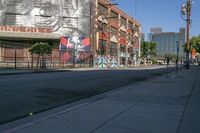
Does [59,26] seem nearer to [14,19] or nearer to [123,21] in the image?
[14,19]

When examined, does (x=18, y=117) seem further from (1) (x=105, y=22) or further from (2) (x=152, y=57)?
(2) (x=152, y=57)

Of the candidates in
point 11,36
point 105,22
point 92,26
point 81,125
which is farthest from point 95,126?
point 105,22

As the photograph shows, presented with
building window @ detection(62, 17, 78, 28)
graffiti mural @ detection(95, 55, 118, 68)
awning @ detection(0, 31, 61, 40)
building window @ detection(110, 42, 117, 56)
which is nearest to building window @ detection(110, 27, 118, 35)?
building window @ detection(110, 42, 117, 56)

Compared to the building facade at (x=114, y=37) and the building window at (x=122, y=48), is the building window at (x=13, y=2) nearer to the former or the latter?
the building facade at (x=114, y=37)

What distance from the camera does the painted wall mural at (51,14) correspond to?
215 feet

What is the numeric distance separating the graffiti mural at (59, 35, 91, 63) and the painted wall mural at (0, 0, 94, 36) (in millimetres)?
1028

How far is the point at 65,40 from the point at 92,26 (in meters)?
6.06

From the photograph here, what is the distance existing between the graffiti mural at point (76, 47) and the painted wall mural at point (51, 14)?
103 cm

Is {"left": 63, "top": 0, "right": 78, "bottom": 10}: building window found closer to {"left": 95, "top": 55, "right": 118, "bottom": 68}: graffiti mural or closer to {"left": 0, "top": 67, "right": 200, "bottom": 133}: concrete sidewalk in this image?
{"left": 95, "top": 55, "right": 118, "bottom": 68}: graffiti mural

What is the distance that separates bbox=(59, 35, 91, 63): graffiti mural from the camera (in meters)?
64.8

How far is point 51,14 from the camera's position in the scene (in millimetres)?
66812

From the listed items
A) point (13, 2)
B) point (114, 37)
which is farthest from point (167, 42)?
point (13, 2)

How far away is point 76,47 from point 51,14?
25.4 feet

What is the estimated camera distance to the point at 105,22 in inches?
3041
